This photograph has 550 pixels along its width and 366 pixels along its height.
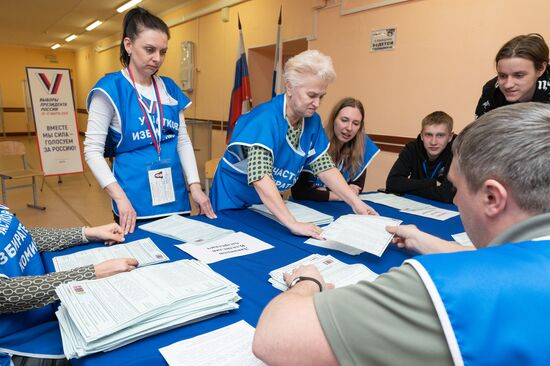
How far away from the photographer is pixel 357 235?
3.93 ft

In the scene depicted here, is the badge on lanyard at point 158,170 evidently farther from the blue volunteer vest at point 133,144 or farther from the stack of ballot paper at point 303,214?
the stack of ballot paper at point 303,214

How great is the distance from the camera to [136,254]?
108cm

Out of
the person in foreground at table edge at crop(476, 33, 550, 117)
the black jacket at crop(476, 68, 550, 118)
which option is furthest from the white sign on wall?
the person in foreground at table edge at crop(476, 33, 550, 117)

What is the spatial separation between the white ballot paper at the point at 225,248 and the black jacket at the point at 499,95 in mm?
1654

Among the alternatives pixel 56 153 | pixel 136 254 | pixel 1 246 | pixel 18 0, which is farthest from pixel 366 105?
pixel 18 0

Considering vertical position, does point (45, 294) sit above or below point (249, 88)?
below

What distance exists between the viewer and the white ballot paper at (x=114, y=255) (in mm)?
1020

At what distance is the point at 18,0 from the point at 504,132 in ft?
26.3

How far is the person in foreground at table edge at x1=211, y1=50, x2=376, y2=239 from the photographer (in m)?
1.46

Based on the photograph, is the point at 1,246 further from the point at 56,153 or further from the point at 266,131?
the point at 56,153

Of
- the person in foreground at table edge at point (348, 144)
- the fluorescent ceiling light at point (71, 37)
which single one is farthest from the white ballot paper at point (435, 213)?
the fluorescent ceiling light at point (71, 37)

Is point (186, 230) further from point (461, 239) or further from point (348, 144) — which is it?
point (348, 144)

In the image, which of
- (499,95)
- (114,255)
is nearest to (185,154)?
(114,255)

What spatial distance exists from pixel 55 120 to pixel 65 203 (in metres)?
1.32
